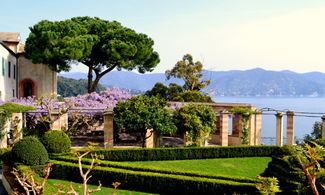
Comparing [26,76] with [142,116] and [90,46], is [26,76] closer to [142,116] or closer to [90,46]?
[90,46]

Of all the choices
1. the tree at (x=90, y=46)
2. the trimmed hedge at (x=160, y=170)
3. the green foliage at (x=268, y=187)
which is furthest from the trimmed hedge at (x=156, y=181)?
the tree at (x=90, y=46)

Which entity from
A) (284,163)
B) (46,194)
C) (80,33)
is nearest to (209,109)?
(284,163)

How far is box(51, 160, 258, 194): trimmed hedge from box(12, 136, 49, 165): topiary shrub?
0.68 m

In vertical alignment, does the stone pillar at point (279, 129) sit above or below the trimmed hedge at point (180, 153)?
above

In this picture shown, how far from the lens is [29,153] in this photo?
13273mm

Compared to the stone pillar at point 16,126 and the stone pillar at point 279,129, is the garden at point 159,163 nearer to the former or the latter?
the stone pillar at point 16,126

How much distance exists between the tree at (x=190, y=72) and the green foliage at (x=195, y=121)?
1763 centimetres

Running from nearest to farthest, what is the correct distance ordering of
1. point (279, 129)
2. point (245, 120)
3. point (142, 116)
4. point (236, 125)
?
point (142, 116) → point (279, 129) → point (245, 120) → point (236, 125)

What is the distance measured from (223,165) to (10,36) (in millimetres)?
26692

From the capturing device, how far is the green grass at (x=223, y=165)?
606 inches

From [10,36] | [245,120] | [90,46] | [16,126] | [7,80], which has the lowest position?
[16,126]

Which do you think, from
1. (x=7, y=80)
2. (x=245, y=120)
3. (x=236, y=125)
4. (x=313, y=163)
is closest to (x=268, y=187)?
(x=313, y=163)

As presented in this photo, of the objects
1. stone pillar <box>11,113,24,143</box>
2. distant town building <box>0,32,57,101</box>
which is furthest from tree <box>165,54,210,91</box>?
stone pillar <box>11,113,24,143</box>

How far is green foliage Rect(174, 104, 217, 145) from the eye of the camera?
19.5m
